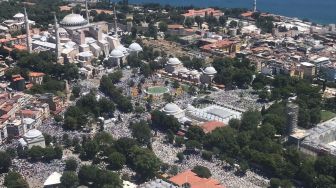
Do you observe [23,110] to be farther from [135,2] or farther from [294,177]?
[135,2]

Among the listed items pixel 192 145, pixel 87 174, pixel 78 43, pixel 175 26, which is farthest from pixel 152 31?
pixel 87 174

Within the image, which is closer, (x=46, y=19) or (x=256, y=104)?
(x=256, y=104)

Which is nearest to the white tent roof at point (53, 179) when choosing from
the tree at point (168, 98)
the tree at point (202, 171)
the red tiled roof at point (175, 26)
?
the tree at point (202, 171)

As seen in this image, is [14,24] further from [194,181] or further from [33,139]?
[194,181]

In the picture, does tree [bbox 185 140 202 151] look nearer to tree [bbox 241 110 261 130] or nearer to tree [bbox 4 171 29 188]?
tree [bbox 241 110 261 130]

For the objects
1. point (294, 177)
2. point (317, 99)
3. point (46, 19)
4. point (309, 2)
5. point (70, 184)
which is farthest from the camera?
point (309, 2)

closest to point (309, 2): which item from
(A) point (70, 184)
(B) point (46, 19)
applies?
(B) point (46, 19)
